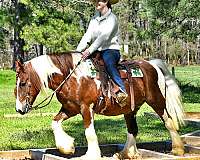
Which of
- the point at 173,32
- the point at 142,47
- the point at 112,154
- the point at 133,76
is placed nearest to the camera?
the point at 133,76

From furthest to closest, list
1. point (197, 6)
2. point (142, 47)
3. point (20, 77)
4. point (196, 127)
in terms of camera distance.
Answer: point (142, 47) < point (197, 6) < point (196, 127) < point (20, 77)

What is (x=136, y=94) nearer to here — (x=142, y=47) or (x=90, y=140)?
(x=90, y=140)

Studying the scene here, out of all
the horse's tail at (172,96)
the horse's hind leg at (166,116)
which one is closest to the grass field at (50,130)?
the horse's hind leg at (166,116)

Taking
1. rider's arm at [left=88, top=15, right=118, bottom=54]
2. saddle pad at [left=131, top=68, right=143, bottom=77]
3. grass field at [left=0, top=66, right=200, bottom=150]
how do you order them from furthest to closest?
grass field at [left=0, top=66, right=200, bottom=150]
saddle pad at [left=131, top=68, right=143, bottom=77]
rider's arm at [left=88, top=15, right=118, bottom=54]

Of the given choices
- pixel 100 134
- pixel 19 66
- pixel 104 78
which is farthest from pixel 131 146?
pixel 100 134

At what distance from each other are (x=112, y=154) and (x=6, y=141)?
10.6 feet

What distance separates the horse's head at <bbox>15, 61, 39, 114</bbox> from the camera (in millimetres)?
7309

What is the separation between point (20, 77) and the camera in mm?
7344

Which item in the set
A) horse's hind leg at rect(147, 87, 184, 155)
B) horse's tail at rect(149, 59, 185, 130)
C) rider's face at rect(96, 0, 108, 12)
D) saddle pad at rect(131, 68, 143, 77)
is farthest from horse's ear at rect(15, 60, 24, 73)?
horse's tail at rect(149, 59, 185, 130)

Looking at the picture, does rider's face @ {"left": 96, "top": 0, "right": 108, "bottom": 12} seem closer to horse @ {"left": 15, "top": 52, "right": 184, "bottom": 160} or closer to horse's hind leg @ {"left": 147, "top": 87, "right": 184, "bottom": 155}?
horse @ {"left": 15, "top": 52, "right": 184, "bottom": 160}

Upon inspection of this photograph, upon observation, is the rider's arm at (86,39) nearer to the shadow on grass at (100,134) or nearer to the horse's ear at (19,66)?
the horse's ear at (19,66)

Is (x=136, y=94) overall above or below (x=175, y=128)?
above

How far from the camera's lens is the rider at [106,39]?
25.0 feet

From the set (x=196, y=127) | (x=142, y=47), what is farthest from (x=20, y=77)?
(x=142, y=47)
